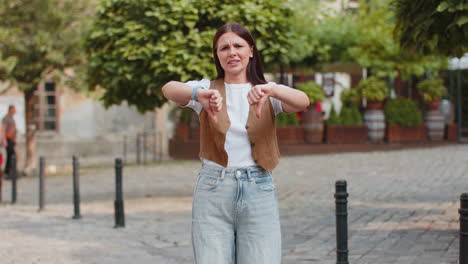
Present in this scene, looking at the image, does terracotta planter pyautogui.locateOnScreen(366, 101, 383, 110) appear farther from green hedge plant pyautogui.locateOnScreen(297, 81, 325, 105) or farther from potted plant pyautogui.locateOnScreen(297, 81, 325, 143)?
green hedge plant pyautogui.locateOnScreen(297, 81, 325, 105)

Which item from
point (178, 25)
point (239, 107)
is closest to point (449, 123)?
point (178, 25)

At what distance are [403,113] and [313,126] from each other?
2.67 m

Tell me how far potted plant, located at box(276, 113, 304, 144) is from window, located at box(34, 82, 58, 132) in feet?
27.4

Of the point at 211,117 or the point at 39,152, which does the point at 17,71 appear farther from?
the point at 211,117

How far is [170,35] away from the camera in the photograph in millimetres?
9000

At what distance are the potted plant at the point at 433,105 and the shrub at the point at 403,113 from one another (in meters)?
0.54

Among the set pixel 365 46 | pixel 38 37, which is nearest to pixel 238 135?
pixel 38 37

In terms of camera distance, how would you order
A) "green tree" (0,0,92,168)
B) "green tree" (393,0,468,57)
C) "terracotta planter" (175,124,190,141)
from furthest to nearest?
"terracotta planter" (175,124,190,141)
"green tree" (0,0,92,168)
"green tree" (393,0,468,57)

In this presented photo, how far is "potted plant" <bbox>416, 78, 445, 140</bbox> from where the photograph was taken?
18422mm

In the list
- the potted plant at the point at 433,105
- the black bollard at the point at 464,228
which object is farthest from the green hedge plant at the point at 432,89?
the black bollard at the point at 464,228

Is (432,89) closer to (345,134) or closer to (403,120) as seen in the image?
(403,120)

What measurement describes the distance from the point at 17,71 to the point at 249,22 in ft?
28.6

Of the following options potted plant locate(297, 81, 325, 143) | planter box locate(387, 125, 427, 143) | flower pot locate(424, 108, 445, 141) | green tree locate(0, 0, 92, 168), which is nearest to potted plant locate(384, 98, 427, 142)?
planter box locate(387, 125, 427, 143)

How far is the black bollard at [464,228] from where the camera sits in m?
3.71
